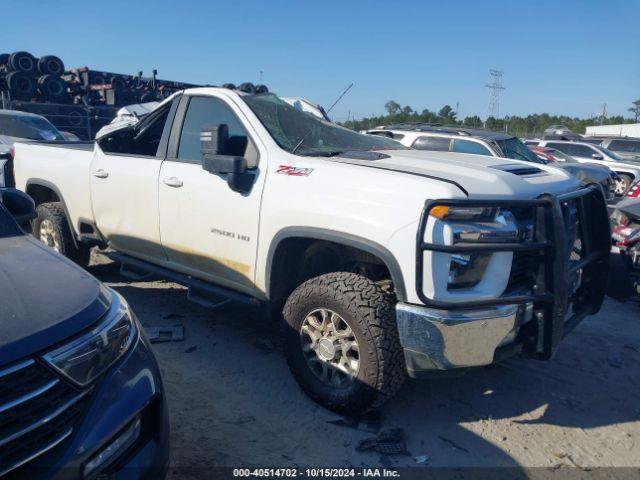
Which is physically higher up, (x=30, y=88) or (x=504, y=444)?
(x=30, y=88)

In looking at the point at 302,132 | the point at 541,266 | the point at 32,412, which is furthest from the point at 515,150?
the point at 32,412

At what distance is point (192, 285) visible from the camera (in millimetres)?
4027

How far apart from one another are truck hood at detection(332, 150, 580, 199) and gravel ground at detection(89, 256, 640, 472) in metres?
1.42

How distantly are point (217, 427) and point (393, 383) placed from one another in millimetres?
1071

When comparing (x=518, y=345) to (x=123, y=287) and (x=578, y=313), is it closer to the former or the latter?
(x=578, y=313)

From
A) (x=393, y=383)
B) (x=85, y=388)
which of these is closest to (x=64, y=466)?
(x=85, y=388)

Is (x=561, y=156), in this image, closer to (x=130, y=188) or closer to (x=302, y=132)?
(x=302, y=132)

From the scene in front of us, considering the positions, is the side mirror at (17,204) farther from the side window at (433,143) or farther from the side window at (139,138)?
the side window at (433,143)

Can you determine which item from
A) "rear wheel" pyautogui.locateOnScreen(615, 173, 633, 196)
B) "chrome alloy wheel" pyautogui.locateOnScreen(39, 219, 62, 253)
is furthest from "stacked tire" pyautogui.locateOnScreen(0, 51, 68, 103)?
"rear wheel" pyautogui.locateOnScreen(615, 173, 633, 196)

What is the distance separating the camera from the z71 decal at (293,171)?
10.6 feet

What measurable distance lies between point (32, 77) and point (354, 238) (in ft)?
66.9

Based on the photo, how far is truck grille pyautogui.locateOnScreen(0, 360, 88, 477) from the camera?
1.59 metres

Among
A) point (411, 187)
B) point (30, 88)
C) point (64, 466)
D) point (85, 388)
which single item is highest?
point (30, 88)

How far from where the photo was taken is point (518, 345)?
295cm
